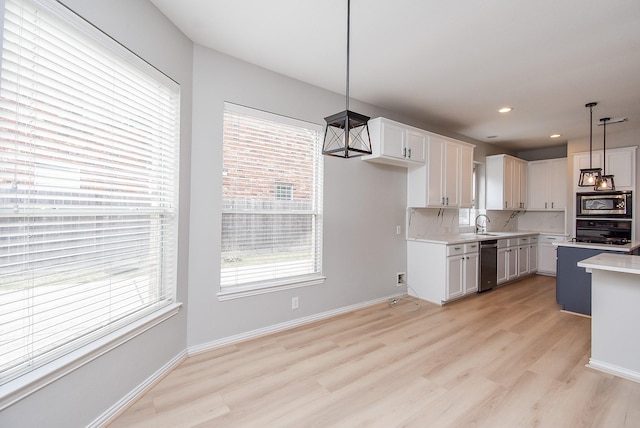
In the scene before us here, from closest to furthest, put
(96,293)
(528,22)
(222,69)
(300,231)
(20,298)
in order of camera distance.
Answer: (20,298), (96,293), (528,22), (222,69), (300,231)

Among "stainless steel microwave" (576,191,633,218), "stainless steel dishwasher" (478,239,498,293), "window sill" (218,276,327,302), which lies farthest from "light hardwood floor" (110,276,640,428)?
"stainless steel microwave" (576,191,633,218)

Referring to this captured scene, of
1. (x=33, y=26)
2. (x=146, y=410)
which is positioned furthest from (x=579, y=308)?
(x=33, y=26)

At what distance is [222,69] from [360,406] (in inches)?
117

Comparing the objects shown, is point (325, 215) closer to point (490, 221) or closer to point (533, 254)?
point (490, 221)

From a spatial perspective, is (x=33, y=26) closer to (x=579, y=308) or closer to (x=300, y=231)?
(x=300, y=231)

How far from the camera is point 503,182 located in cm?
581

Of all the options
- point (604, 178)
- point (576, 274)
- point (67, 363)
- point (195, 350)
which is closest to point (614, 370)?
point (576, 274)

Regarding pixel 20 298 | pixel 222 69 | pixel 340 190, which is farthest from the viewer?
pixel 340 190

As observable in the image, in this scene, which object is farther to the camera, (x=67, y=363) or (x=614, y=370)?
(x=614, y=370)

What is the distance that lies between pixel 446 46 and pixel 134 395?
3602 millimetres

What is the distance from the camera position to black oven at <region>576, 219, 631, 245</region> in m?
4.97

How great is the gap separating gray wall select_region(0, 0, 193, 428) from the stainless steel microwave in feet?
21.0

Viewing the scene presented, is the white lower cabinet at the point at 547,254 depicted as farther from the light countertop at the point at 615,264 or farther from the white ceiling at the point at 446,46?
the light countertop at the point at 615,264

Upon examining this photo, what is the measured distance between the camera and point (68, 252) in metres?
1.63
